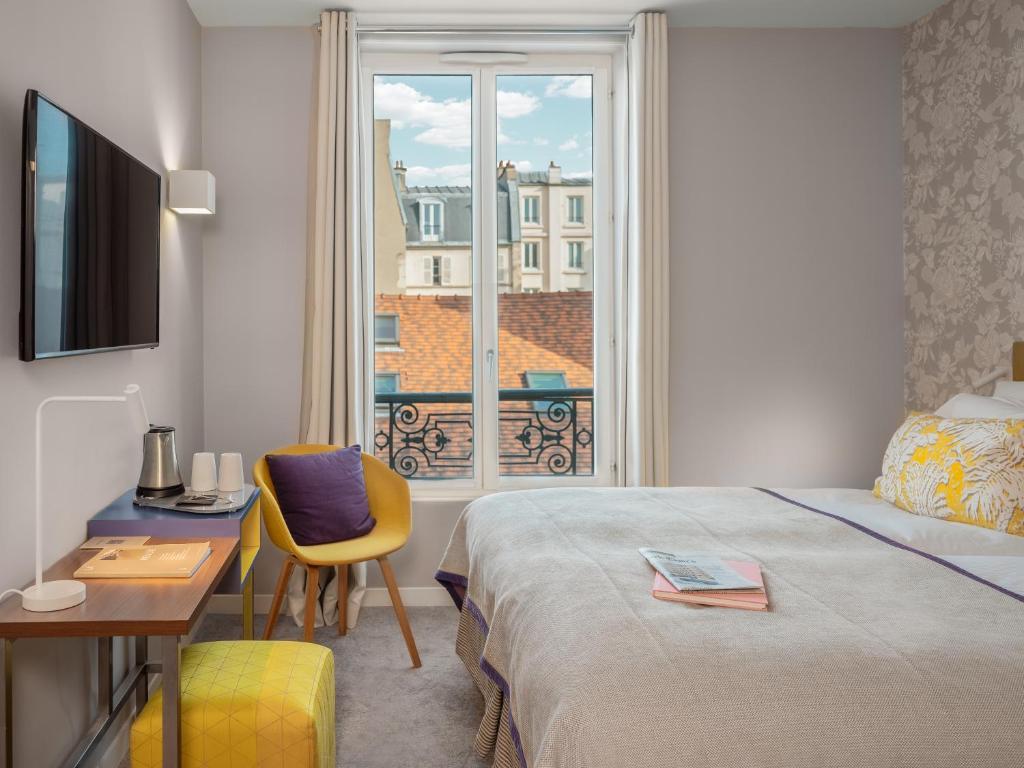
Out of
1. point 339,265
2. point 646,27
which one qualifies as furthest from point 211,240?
point 646,27

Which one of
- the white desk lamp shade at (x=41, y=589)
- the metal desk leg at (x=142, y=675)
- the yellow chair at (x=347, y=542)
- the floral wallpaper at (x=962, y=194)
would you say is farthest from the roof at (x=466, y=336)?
the white desk lamp shade at (x=41, y=589)

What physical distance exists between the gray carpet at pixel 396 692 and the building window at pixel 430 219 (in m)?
1.84

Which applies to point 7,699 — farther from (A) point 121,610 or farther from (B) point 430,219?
(B) point 430,219

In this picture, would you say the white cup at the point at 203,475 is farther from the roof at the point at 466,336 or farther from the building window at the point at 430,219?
the building window at the point at 430,219

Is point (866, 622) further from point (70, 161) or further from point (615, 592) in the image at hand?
point (70, 161)

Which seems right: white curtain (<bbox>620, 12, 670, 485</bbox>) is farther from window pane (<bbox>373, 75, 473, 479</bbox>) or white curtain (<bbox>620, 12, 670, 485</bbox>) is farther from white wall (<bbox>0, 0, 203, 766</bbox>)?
white wall (<bbox>0, 0, 203, 766</bbox>)

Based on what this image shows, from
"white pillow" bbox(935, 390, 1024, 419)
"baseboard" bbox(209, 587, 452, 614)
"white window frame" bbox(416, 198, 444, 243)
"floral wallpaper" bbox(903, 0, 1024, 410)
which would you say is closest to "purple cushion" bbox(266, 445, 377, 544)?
"baseboard" bbox(209, 587, 452, 614)

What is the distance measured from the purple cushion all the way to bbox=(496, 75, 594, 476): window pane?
92cm

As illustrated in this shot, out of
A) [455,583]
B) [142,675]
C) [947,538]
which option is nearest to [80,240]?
[142,675]

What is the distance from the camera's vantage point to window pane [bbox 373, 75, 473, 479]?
12.7 ft

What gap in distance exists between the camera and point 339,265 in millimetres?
3619

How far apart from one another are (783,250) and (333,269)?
2.18 meters

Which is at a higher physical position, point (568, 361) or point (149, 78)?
point (149, 78)

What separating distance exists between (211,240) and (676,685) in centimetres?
312
